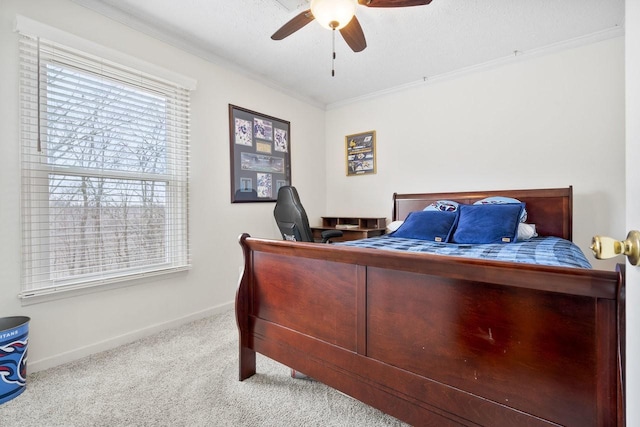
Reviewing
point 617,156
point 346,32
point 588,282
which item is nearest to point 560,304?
point 588,282

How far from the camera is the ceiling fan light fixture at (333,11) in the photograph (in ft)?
5.34

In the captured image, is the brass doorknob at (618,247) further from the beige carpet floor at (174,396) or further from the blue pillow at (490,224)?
the blue pillow at (490,224)

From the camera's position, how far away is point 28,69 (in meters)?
1.78

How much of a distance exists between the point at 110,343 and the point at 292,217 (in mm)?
1608

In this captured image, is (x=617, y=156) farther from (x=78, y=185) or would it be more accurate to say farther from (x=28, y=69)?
(x=28, y=69)

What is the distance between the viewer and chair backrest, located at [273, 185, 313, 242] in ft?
7.73

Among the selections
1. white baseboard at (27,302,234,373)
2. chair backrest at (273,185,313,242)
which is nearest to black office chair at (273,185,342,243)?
chair backrest at (273,185,313,242)

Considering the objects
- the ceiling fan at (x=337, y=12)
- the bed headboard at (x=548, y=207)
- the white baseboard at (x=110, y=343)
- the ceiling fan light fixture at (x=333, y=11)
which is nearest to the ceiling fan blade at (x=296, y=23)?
the ceiling fan at (x=337, y=12)

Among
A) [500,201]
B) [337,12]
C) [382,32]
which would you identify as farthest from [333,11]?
[500,201]

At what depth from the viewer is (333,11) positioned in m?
1.66

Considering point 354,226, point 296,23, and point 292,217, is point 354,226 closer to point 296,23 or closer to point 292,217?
point 292,217

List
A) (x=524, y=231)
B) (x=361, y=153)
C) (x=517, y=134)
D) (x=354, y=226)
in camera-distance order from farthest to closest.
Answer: (x=361, y=153) → (x=354, y=226) → (x=517, y=134) → (x=524, y=231)

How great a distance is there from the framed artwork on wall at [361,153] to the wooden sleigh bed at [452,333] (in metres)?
2.54

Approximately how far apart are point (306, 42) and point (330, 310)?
7.56 feet
